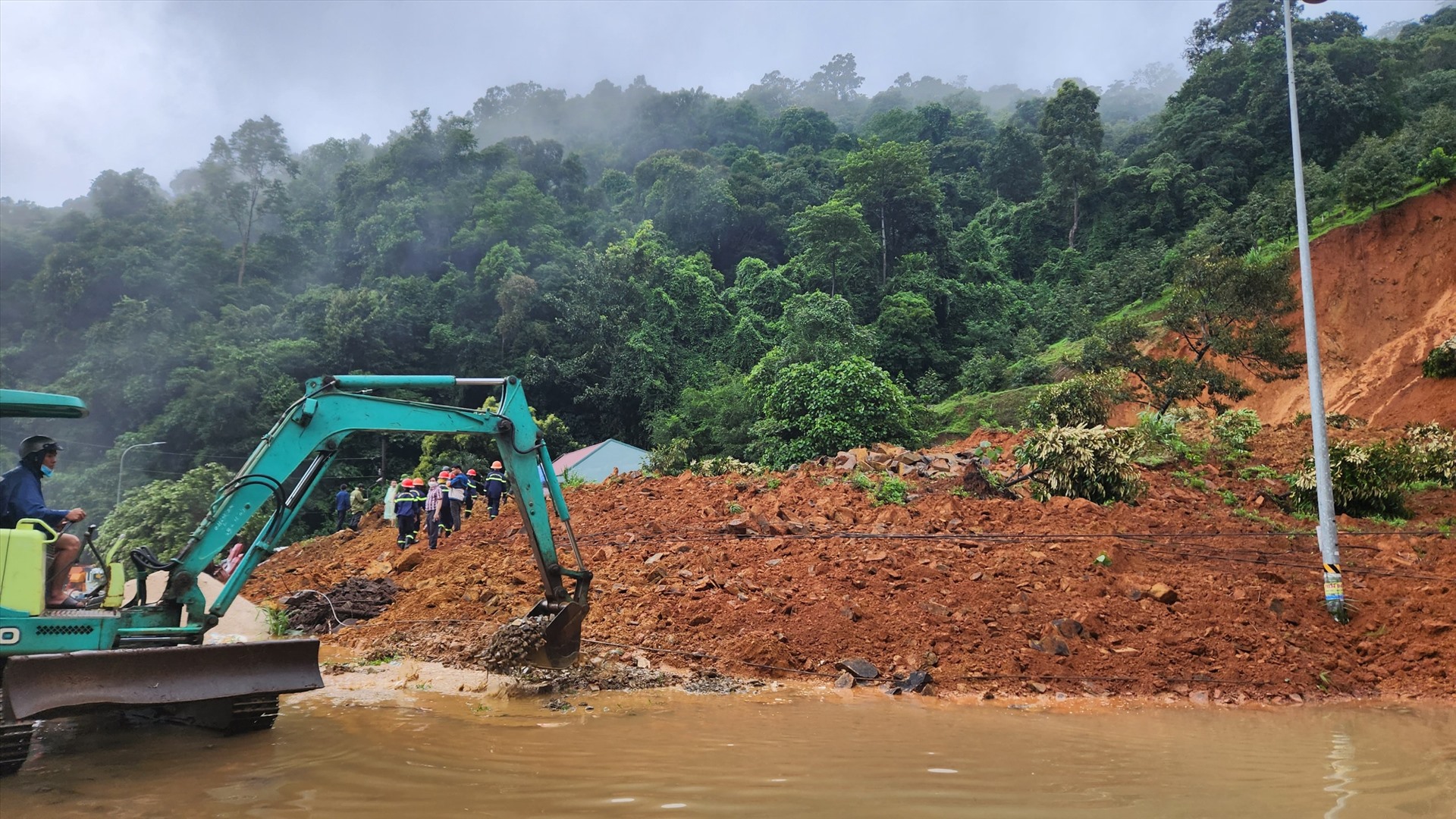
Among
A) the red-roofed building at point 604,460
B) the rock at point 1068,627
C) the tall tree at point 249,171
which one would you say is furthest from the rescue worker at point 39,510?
the tall tree at point 249,171

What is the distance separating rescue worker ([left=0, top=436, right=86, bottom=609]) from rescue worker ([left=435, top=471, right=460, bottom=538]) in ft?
34.6

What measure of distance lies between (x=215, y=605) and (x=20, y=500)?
1529 mm

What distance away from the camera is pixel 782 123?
260 ft

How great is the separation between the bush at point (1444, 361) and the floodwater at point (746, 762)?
21060 millimetres

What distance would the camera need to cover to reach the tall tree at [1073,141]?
4934 centimetres

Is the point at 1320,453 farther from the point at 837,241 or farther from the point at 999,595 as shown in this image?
the point at 837,241

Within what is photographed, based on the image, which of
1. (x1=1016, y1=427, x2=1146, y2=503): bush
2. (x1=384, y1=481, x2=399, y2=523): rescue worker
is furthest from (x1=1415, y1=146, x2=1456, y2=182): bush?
(x1=384, y1=481, x2=399, y2=523): rescue worker

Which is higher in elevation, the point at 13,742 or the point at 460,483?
the point at 460,483

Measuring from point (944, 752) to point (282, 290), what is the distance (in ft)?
199

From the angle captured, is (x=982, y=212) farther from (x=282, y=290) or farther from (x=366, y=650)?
(x=366, y=650)

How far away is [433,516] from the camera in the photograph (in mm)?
16578

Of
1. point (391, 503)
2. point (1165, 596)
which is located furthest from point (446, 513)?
point (1165, 596)

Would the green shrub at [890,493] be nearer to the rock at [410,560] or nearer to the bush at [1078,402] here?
the bush at [1078,402]

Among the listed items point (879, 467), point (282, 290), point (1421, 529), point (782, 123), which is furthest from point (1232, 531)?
point (782, 123)
